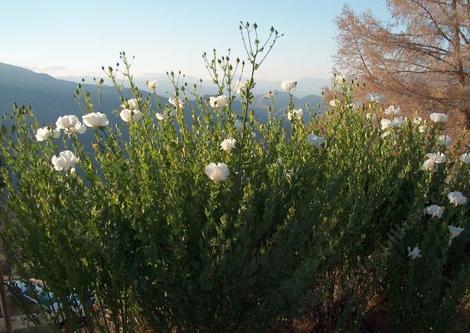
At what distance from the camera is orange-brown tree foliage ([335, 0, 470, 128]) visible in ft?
40.1

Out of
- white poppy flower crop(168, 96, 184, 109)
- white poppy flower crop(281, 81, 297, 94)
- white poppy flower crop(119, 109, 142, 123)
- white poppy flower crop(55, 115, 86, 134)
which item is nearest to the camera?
white poppy flower crop(55, 115, 86, 134)

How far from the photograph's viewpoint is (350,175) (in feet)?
12.1

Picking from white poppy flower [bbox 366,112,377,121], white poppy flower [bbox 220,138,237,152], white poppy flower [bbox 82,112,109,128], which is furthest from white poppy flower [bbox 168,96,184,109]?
white poppy flower [bbox 366,112,377,121]

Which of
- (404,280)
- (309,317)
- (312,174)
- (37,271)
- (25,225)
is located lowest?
(309,317)

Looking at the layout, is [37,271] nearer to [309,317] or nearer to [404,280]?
[309,317]

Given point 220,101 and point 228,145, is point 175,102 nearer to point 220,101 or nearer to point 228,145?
point 220,101

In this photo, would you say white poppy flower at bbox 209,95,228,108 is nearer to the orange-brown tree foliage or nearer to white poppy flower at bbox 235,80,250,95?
white poppy flower at bbox 235,80,250,95

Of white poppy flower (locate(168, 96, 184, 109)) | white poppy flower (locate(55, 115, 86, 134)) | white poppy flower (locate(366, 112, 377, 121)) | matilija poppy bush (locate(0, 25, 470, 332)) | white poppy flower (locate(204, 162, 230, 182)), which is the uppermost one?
white poppy flower (locate(168, 96, 184, 109))

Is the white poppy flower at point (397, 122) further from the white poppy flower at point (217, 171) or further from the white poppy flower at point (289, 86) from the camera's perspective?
the white poppy flower at point (217, 171)

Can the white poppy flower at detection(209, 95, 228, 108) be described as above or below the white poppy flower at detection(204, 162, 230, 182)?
above

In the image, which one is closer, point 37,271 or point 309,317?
point 37,271

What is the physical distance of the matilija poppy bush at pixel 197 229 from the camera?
2695 mm

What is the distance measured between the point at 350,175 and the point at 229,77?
4.10ft

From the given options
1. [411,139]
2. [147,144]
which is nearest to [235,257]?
[147,144]
